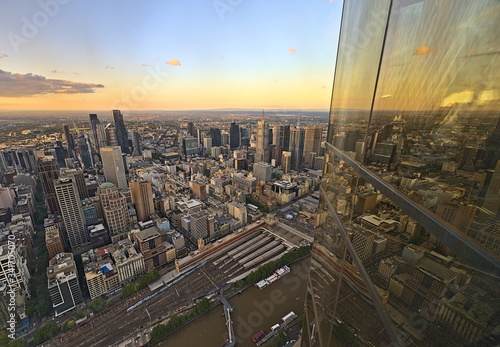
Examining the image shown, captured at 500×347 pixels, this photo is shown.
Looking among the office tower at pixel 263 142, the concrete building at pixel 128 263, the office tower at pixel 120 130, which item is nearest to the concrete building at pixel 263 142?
the office tower at pixel 263 142

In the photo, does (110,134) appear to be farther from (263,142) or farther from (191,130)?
(263,142)

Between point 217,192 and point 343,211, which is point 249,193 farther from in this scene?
point 343,211

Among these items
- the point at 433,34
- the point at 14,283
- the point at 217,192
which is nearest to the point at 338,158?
the point at 433,34

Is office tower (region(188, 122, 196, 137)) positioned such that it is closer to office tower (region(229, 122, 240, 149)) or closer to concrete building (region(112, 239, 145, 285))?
office tower (region(229, 122, 240, 149))

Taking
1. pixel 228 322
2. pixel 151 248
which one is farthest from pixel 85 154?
pixel 228 322

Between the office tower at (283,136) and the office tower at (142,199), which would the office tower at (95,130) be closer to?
the office tower at (142,199)

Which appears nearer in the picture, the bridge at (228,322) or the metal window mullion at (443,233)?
the metal window mullion at (443,233)

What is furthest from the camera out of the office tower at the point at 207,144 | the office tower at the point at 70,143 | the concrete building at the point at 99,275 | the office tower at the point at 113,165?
the office tower at the point at 207,144
